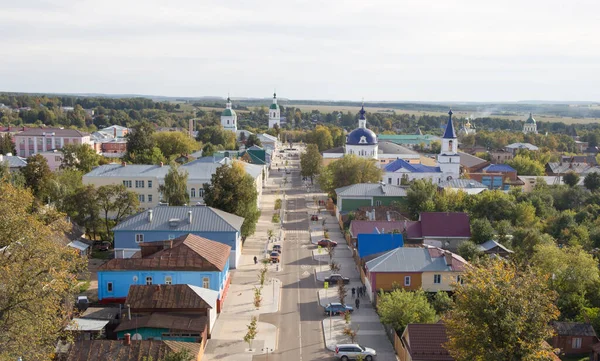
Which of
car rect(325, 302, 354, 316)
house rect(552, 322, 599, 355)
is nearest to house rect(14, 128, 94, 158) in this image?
car rect(325, 302, 354, 316)

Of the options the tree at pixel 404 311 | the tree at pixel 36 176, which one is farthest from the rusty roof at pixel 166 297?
the tree at pixel 36 176

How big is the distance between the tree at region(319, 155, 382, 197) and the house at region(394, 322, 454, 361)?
95.1 ft

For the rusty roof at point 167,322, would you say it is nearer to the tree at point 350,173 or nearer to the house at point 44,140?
the tree at point 350,173

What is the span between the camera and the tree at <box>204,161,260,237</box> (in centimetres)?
3544

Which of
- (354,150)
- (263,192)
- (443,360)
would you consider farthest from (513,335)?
(354,150)

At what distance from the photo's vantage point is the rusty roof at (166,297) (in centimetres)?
2304

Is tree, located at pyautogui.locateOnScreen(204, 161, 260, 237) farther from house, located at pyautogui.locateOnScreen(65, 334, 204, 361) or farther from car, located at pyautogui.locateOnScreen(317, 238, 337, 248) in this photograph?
house, located at pyautogui.locateOnScreen(65, 334, 204, 361)

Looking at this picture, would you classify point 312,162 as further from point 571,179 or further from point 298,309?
point 298,309

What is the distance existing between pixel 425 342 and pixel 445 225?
652 inches

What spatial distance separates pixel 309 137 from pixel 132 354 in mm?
77216

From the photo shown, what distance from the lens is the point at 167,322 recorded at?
72.5 ft

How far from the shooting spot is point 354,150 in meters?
62.5

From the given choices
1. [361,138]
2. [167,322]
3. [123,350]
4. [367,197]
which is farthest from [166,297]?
[361,138]

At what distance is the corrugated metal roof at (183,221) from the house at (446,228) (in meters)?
10.6
